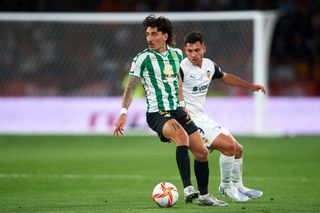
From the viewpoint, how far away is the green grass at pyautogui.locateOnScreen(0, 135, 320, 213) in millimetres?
9398

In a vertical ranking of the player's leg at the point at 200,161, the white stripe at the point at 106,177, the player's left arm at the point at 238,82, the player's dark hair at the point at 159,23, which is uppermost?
the player's dark hair at the point at 159,23

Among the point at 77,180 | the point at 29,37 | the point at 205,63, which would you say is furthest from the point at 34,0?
the point at 205,63

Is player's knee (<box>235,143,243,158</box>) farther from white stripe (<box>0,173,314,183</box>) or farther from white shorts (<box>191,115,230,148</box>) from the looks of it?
white stripe (<box>0,173,314,183</box>)

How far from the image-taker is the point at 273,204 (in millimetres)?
9477

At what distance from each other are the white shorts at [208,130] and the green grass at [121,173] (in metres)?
0.82

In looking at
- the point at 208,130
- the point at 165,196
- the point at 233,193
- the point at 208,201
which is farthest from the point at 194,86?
the point at 165,196

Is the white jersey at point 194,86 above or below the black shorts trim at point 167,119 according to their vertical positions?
above

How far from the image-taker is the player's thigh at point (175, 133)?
929 centimetres

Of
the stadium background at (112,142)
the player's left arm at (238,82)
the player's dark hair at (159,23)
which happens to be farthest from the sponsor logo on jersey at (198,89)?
the stadium background at (112,142)

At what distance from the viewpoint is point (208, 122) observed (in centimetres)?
1012

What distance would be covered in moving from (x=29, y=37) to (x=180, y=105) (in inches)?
544

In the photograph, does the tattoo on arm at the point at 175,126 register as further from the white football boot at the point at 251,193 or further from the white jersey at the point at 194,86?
the white football boot at the point at 251,193

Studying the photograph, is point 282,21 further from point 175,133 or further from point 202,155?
point 175,133

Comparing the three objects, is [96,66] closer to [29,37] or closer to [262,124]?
[29,37]
